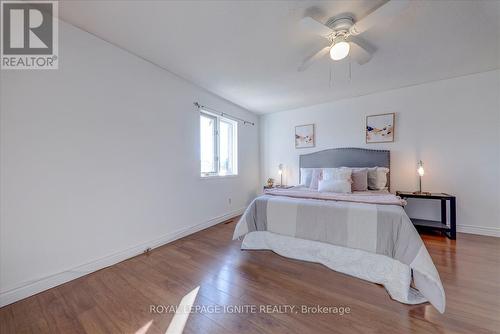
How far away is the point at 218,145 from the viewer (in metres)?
3.74

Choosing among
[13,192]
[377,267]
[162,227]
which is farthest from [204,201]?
[377,267]

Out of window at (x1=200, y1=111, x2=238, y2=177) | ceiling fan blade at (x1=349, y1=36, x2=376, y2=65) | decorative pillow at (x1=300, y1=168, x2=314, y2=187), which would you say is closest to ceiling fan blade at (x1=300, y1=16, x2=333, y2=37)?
ceiling fan blade at (x1=349, y1=36, x2=376, y2=65)

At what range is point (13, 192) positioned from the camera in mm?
Result: 1536

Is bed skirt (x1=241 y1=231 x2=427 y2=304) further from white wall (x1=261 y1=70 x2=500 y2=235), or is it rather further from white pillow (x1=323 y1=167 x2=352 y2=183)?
white wall (x1=261 y1=70 x2=500 y2=235)

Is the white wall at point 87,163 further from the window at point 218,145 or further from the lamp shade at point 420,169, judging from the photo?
the lamp shade at point 420,169

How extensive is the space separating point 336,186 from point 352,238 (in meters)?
1.11

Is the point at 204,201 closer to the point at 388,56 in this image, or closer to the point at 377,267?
the point at 377,267

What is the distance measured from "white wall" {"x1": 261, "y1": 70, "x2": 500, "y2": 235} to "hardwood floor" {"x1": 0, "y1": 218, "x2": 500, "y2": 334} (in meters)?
0.92

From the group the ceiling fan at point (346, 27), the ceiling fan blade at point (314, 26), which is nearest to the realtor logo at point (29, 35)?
the ceiling fan blade at point (314, 26)

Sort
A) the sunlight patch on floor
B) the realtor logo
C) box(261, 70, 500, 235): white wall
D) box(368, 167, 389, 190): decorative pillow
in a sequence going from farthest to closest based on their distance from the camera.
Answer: box(368, 167, 389, 190): decorative pillow < box(261, 70, 500, 235): white wall < the realtor logo < the sunlight patch on floor

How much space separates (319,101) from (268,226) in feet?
9.39

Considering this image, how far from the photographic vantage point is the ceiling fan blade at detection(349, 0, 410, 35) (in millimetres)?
1348

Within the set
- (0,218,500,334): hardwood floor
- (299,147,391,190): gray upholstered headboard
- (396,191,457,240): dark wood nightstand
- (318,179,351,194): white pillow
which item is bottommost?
(0,218,500,334): hardwood floor

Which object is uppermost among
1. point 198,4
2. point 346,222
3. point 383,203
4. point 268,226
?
point 198,4
